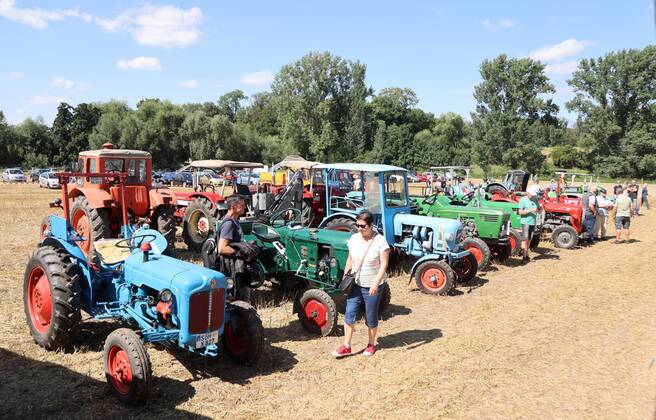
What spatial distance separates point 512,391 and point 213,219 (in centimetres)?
640

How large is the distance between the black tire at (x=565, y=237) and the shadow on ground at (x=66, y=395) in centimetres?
1024

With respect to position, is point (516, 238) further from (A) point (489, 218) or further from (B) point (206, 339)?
(B) point (206, 339)

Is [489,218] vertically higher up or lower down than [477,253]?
higher up

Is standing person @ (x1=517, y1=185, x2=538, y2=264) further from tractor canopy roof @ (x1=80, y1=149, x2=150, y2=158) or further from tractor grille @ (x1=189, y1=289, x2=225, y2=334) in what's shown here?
tractor grille @ (x1=189, y1=289, x2=225, y2=334)

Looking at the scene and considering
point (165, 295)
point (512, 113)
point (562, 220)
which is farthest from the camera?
point (512, 113)

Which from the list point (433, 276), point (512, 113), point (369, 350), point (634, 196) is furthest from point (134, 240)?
point (512, 113)

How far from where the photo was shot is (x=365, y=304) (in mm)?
4746

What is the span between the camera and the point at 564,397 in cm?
403

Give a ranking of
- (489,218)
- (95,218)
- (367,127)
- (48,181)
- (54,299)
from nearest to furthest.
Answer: (54,299) < (95,218) < (489,218) < (48,181) < (367,127)

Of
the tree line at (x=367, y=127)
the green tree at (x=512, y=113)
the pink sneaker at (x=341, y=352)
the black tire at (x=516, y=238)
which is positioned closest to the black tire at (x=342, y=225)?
the pink sneaker at (x=341, y=352)

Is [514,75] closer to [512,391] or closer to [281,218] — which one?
[281,218]

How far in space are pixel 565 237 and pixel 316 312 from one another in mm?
8648

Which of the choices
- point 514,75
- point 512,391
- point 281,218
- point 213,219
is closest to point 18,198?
point 213,219

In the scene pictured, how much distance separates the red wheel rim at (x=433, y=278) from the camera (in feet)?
23.7
